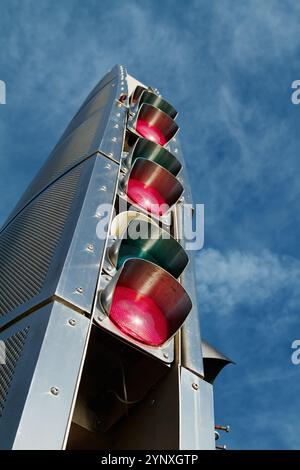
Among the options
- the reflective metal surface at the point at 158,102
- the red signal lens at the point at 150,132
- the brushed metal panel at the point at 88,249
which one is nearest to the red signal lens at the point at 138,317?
the brushed metal panel at the point at 88,249

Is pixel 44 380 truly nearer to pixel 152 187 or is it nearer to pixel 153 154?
pixel 152 187

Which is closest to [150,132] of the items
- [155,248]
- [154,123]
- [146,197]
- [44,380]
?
[154,123]

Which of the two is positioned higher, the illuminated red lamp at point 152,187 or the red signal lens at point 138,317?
the illuminated red lamp at point 152,187

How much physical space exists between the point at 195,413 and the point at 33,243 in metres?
1.61

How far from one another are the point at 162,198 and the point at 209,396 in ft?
6.77

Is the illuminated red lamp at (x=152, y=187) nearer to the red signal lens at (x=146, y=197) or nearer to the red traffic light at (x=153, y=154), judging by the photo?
the red signal lens at (x=146, y=197)

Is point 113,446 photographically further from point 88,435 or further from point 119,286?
point 119,286

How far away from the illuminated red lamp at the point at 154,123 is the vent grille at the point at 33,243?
1.54m

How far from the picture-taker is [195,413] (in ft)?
8.70

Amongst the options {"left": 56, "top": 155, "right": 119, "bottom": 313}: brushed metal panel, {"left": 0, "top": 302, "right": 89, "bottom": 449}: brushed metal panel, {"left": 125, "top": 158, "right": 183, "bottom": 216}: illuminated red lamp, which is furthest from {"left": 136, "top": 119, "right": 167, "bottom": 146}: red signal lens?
{"left": 0, "top": 302, "right": 89, "bottom": 449}: brushed metal panel

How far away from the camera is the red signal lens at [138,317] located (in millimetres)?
2834

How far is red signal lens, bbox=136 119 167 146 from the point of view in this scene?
5723 millimetres

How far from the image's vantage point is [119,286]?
298 cm
